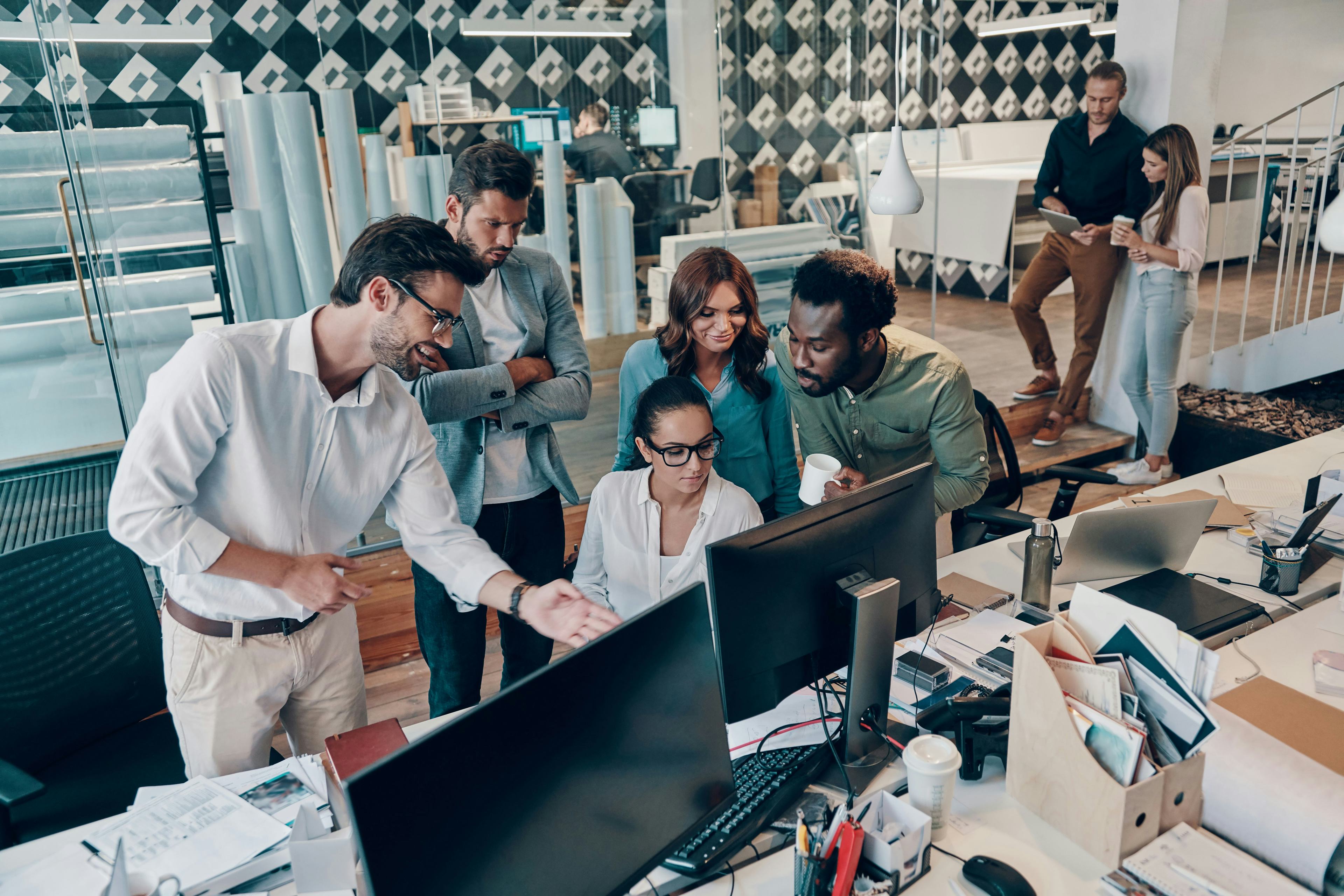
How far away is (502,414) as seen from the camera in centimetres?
234

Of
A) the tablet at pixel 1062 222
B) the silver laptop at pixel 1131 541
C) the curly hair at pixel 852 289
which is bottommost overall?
the silver laptop at pixel 1131 541

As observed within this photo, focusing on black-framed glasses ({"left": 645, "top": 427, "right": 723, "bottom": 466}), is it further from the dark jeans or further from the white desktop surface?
the white desktop surface

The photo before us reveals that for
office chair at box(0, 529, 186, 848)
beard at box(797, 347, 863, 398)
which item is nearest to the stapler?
beard at box(797, 347, 863, 398)

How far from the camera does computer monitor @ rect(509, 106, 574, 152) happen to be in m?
3.43

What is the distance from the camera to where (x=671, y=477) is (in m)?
2.14

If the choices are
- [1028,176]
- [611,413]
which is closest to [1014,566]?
[611,413]

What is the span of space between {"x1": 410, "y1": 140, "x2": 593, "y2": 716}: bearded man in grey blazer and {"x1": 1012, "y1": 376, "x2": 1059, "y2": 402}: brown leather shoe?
3696 mm

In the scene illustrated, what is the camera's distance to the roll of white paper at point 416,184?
10.6 feet

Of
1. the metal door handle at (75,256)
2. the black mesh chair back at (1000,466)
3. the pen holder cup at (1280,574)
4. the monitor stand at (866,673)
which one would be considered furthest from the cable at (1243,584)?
the metal door handle at (75,256)

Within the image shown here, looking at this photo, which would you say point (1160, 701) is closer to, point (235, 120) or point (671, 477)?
point (671, 477)

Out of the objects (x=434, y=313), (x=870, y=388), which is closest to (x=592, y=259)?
(x=870, y=388)

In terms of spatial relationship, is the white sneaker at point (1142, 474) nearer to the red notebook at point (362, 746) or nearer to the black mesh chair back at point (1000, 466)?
the black mesh chair back at point (1000, 466)

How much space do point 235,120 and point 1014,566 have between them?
8.89ft

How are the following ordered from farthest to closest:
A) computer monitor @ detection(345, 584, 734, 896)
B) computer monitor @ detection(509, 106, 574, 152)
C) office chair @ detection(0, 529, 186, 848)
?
computer monitor @ detection(509, 106, 574, 152), office chair @ detection(0, 529, 186, 848), computer monitor @ detection(345, 584, 734, 896)
